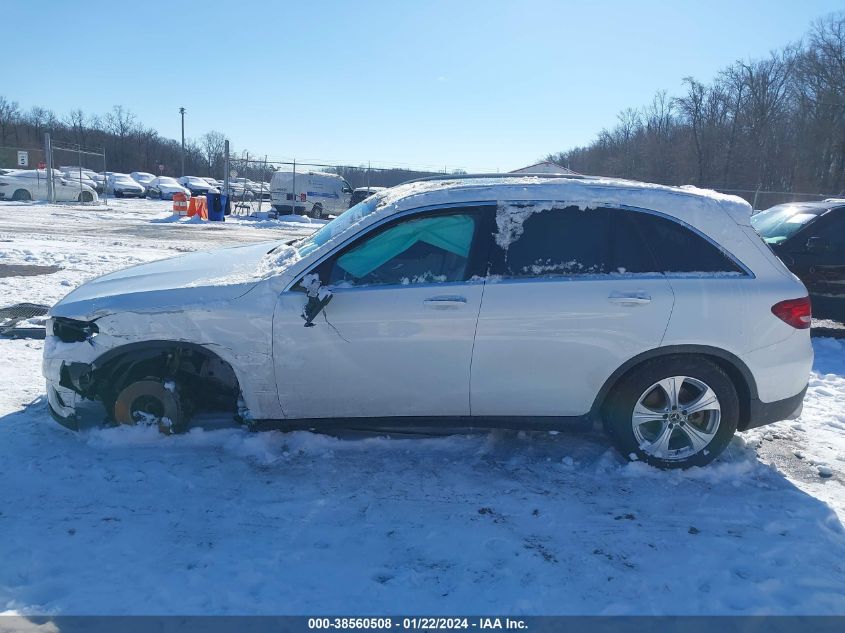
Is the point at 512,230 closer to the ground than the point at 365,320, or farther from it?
farther from it

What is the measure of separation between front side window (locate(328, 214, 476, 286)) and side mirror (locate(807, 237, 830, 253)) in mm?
5879

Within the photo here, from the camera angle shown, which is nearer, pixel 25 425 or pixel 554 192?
pixel 554 192

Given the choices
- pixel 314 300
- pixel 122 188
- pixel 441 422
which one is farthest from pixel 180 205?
pixel 441 422

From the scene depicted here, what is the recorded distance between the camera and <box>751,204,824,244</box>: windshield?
7.65 m

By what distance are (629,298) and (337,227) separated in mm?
2070

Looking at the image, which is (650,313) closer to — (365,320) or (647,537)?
(647,537)

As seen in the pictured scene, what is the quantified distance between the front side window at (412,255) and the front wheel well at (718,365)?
1171mm

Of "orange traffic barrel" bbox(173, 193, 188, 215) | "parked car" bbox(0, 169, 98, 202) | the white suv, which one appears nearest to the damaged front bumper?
the white suv

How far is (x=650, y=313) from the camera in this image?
3635mm

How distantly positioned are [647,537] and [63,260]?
1104cm

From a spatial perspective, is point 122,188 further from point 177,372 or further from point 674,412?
point 674,412

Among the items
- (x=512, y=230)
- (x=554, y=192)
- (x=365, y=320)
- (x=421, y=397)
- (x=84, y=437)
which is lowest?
(x=84, y=437)

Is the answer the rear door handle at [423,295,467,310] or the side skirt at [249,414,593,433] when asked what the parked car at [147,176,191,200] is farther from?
the rear door handle at [423,295,467,310]
